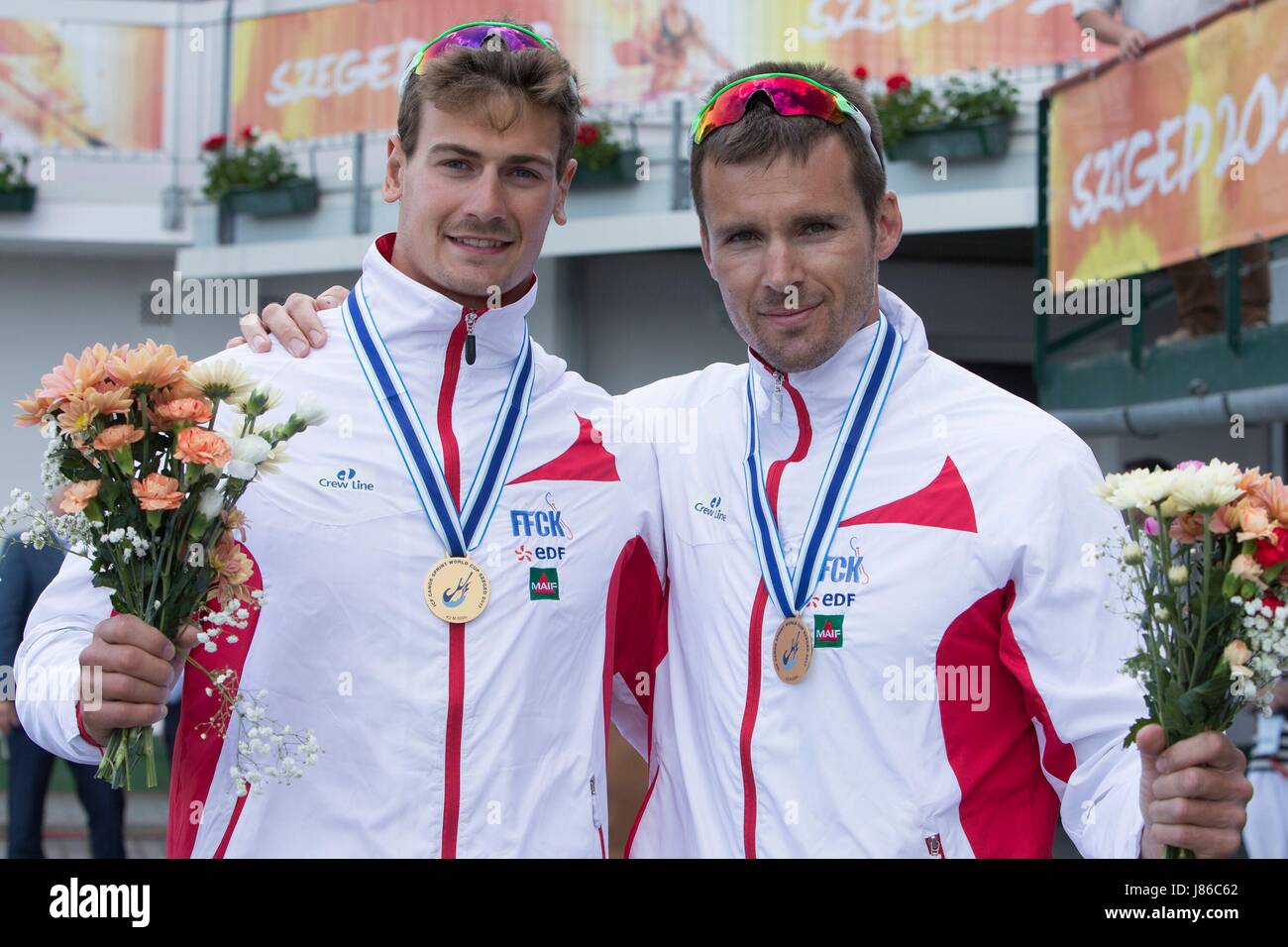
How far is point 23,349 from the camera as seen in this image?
12742 mm

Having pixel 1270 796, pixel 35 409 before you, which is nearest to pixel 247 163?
pixel 1270 796

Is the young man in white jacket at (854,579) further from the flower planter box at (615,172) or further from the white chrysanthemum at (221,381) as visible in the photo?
the flower planter box at (615,172)

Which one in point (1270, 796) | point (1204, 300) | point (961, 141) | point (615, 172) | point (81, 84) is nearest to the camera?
point (1270, 796)

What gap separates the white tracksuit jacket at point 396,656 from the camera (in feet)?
8.64

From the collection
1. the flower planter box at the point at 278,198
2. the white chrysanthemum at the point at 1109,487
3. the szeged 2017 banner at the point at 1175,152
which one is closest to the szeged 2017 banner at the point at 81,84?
the flower planter box at the point at 278,198

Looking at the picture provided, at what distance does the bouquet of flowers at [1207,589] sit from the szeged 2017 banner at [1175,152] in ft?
13.9

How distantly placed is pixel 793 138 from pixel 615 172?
25.7 feet

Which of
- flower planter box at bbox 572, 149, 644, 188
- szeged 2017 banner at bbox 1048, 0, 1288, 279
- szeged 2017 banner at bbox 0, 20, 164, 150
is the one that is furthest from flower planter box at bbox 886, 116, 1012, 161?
szeged 2017 banner at bbox 0, 20, 164, 150

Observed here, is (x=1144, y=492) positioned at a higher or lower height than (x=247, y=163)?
lower

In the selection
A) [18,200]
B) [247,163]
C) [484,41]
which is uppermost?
[247,163]

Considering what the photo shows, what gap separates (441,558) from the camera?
2.72 meters

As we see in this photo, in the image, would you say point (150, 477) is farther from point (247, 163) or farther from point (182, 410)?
point (247, 163)
